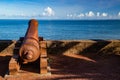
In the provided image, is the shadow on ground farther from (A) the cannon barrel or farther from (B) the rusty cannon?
(A) the cannon barrel

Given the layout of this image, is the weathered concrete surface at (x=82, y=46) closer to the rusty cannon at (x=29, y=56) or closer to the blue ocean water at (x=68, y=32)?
A: the rusty cannon at (x=29, y=56)

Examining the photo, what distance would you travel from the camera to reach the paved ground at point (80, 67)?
898 cm

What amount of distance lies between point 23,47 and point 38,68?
3.97 ft

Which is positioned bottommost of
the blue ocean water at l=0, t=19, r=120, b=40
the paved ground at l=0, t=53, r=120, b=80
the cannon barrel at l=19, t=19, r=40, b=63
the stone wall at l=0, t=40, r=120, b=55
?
the blue ocean water at l=0, t=19, r=120, b=40

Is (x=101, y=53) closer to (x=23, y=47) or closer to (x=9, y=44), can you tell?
(x=9, y=44)

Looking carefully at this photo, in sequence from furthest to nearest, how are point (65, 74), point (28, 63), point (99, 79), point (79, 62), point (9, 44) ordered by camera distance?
point (9, 44) < point (79, 62) < point (28, 63) < point (65, 74) < point (99, 79)

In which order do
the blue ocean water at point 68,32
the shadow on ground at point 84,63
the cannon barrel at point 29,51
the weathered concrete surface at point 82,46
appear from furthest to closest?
the blue ocean water at point 68,32, the weathered concrete surface at point 82,46, the shadow on ground at point 84,63, the cannon barrel at point 29,51

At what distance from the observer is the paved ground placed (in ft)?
29.5

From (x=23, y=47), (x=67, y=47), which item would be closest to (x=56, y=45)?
(x=67, y=47)

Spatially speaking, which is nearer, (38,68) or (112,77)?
(112,77)

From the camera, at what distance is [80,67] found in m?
10.5

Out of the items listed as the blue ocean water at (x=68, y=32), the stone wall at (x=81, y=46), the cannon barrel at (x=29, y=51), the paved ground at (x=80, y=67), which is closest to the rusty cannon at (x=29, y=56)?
the cannon barrel at (x=29, y=51)


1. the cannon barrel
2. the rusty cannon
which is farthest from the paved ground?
the cannon barrel

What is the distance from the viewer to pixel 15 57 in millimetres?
9414
